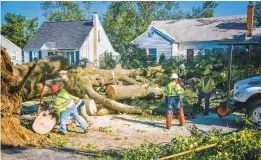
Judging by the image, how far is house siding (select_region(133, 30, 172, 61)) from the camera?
1147 inches

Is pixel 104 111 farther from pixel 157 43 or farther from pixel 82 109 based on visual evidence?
pixel 157 43

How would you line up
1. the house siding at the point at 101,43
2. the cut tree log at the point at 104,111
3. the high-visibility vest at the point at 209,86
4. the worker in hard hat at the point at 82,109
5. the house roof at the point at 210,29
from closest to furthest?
the worker in hard hat at the point at 82,109, the high-visibility vest at the point at 209,86, the cut tree log at the point at 104,111, the house roof at the point at 210,29, the house siding at the point at 101,43

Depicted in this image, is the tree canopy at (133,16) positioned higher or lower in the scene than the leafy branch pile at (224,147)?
higher

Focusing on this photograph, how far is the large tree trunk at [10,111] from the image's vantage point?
7574mm

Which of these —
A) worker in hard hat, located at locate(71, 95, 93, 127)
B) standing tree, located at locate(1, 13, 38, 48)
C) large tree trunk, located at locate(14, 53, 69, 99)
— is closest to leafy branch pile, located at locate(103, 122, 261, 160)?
worker in hard hat, located at locate(71, 95, 93, 127)

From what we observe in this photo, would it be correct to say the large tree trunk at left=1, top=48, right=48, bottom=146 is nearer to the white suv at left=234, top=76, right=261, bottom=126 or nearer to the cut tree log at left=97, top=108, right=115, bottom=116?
the cut tree log at left=97, top=108, right=115, bottom=116

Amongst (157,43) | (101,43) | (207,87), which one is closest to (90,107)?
(207,87)

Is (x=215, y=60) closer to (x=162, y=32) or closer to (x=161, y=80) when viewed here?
(x=161, y=80)

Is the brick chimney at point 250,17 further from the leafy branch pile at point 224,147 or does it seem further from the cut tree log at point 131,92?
the leafy branch pile at point 224,147

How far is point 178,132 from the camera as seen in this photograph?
9164 mm

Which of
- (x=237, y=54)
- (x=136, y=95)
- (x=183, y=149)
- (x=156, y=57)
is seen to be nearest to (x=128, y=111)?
(x=136, y=95)

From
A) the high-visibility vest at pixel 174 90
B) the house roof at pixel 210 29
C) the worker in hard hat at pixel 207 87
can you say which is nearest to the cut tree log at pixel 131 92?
the worker in hard hat at pixel 207 87

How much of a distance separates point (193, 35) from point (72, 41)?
14.0 metres

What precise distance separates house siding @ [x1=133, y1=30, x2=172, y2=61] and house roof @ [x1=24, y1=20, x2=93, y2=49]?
738cm
